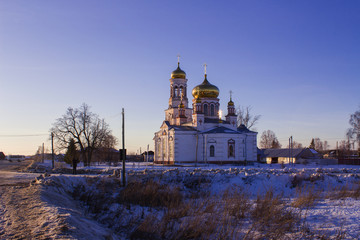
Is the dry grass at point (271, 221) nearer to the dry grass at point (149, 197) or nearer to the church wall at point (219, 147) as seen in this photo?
the dry grass at point (149, 197)

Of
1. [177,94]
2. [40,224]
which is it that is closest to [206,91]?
[177,94]

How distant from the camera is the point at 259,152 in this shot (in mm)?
61156

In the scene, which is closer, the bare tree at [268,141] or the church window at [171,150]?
the church window at [171,150]

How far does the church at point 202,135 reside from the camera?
4178 centimetres

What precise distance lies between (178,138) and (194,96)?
26.4ft

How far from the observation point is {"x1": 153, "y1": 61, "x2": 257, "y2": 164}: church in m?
41.8

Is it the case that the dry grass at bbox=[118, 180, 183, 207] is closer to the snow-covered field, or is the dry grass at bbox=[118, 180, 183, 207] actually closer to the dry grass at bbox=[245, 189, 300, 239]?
the snow-covered field

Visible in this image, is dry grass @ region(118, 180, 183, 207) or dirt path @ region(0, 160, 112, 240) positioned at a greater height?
dirt path @ region(0, 160, 112, 240)

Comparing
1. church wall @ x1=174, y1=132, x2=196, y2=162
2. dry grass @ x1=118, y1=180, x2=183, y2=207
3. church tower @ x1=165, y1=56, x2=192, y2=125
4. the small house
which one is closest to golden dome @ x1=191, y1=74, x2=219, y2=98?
church tower @ x1=165, y1=56, x2=192, y2=125

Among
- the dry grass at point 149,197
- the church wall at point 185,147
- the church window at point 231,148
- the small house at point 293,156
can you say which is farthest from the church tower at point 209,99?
the dry grass at point 149,197

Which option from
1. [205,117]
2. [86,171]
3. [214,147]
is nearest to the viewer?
[86,171]

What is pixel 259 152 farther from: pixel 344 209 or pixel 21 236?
pixel 21 236

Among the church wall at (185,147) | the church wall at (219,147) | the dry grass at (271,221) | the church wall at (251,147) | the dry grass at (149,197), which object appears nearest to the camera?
the dry grass at (271,221)

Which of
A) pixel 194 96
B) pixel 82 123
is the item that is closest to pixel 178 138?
pixel 194 96
